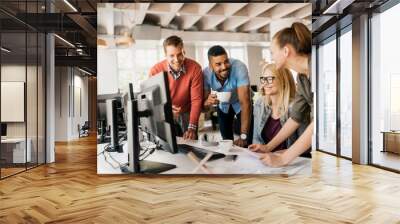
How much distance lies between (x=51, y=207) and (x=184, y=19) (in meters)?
3.61

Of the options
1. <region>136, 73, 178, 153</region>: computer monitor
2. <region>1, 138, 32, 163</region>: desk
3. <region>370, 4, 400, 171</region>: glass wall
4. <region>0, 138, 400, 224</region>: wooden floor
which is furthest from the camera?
<region>370, 4, 400, 171</region>: glass wall

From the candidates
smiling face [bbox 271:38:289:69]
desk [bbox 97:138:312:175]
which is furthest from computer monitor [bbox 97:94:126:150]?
smiling face [bbox 271:38:289:69]

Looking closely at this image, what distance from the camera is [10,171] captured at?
682cm

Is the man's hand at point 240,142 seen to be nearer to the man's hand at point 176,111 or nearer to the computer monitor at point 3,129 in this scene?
the man's hand at point 176,111

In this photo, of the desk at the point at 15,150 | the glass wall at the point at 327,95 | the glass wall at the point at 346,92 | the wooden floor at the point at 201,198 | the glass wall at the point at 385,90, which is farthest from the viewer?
the glass wall at the point at 327,95

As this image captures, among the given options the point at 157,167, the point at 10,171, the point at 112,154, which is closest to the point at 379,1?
the point at 157,167

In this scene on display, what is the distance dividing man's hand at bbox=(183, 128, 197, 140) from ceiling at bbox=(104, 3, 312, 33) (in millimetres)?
1703

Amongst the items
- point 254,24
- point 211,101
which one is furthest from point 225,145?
point 254,24

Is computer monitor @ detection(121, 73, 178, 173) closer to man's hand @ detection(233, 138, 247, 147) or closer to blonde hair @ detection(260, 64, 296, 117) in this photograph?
man's hand @ detection(233, 138, 247, 147)

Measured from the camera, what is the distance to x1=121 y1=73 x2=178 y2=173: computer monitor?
6262mm

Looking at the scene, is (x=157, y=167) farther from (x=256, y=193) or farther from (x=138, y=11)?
(x=138, y=11)

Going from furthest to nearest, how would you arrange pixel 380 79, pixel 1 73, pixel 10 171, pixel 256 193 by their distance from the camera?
pixel 380 79, pixel 10 171, pixel 1 73, pixel 256 193

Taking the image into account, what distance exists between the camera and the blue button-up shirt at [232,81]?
20.9 feet

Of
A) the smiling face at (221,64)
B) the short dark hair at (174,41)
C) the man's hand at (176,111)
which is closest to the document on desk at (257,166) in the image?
the man's hand at (176,111)
